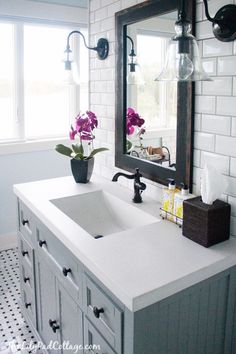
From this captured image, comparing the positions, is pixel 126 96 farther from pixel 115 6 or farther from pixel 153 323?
pixel 153 323

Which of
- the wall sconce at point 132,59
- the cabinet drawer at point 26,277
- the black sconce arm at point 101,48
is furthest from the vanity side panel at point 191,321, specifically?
the black sconce arm at point 101,48

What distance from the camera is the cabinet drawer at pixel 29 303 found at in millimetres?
2021

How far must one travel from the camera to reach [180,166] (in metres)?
1.60

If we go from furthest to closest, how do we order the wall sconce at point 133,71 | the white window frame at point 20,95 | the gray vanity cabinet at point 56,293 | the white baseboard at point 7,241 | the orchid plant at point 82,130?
the white baseboard at point 7,241 < the white window frame at point 20,95 < the orchid plant at point 82,130 < the wall sconce at point 133,71 < the gray vanity cabinet at point 56,293

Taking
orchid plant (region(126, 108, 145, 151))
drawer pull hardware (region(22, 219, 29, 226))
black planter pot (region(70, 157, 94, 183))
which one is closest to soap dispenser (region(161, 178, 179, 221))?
orchid plant (region(126, 108, 145, 151))

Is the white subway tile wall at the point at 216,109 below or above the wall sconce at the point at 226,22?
below

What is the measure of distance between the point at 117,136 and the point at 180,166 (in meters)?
0.59

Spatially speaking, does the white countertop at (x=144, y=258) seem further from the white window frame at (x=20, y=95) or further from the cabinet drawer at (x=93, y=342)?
the white window frame at (x=20, y=95)

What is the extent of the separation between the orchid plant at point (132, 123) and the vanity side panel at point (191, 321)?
2.94ft

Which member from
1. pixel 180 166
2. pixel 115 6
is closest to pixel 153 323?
pixel 180 166

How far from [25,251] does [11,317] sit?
59 cm

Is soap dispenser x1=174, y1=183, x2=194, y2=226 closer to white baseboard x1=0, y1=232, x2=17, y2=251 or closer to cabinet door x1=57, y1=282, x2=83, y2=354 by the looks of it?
cabinet door x1=57, y1=282, x2=83, y2=354

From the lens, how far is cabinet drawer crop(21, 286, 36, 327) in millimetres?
2021

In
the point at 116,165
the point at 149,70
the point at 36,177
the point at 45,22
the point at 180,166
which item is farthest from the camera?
the point at 36,177
